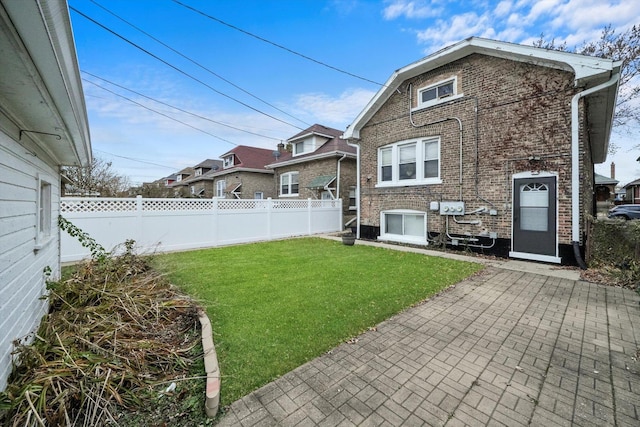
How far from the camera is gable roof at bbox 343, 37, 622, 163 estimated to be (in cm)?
650

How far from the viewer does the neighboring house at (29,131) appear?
1.27 meters

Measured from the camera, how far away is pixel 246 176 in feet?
75.3

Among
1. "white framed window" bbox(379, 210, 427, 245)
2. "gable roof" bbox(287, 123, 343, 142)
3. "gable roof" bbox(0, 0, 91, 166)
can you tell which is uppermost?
"gable roof" bbox(287, 123, 343, 142)

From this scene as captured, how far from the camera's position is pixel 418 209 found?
10.2 meters

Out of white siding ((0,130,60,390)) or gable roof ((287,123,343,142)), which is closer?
white siding ((0,130,60,390))

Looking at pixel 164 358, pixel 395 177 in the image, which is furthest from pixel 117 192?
pixel 164 358

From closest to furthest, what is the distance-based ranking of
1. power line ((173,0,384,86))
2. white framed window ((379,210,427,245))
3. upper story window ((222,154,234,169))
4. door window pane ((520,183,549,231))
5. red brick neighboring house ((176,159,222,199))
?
door window pane ((520,183,549,231)), power line ((173,0,384,86)), white framed window ((379,210,427,245)), upper story window ((222,154,234,169)), red brick neighboring house ((176,159,222,199))

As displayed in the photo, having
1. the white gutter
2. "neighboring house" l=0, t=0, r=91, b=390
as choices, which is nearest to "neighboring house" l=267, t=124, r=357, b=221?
the white gutter

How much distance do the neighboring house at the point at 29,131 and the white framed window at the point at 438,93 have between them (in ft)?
32.6

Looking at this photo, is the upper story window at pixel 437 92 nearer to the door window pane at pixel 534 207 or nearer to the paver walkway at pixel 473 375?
the door window pane at pixel 534 207

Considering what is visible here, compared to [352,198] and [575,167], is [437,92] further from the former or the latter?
[352,198]

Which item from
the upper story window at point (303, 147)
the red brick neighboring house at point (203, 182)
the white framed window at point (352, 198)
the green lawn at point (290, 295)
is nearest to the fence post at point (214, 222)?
the green lawn at point (290, 295)

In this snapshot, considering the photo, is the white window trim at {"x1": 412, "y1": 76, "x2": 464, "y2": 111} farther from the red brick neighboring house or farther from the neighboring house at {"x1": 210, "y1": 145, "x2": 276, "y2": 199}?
the red brick neighboring house

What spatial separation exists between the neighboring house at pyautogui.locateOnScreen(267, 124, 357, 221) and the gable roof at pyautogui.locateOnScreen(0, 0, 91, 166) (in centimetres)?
1375
